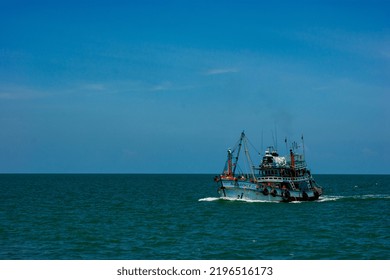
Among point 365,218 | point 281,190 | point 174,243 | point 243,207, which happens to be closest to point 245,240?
point 174,243

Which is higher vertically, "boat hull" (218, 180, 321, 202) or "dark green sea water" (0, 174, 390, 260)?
"boat hull" (218, 180, 321, 202)

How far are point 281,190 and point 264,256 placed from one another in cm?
4328

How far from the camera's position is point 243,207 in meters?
71.1

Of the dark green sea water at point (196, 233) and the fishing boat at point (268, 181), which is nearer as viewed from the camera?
the dark green sea water at point (196, 233)

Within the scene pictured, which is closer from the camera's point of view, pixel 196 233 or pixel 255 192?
pixel 196 233

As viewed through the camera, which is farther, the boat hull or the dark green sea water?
the boat hull

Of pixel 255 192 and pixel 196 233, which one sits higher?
pixel 255 192

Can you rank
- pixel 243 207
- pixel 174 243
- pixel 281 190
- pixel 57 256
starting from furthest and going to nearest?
pixel 281 190, pixel 243 207, pixel 174 243, pixel 57 256

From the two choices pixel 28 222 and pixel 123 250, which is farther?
pixel 28 222

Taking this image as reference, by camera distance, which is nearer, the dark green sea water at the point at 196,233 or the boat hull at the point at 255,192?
the dark green sea water at the point at 196,233

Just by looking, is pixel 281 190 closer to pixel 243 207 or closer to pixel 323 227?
pixel 243 207

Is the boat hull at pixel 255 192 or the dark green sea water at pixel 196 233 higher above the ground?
the boat hull at pixel 255 192
